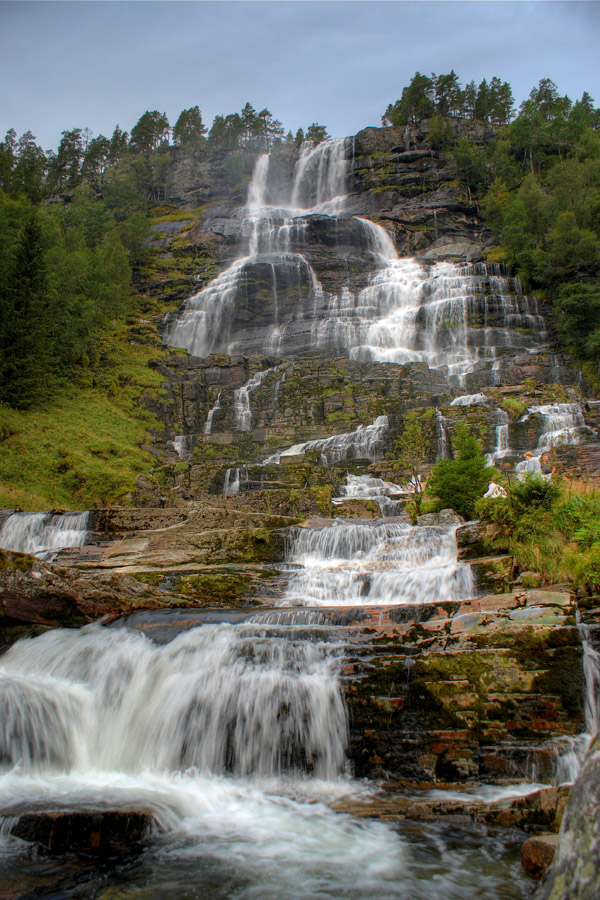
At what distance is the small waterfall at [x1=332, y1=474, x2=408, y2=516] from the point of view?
21266 mm

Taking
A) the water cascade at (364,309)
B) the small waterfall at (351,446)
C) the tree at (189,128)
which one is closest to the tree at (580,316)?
the water cascade at (364,309)

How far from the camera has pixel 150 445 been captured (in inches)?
1293

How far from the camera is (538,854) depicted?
448 cm

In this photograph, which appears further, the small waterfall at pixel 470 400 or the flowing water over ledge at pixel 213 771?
the small waterfall at pixel 470 400

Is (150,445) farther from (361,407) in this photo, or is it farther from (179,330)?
(179,330)

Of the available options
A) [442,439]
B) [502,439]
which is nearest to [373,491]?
[442,439]

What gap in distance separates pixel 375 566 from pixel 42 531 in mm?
12433

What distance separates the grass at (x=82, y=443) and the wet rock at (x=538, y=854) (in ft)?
78.1

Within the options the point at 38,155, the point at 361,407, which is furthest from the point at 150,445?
the point at 38,155

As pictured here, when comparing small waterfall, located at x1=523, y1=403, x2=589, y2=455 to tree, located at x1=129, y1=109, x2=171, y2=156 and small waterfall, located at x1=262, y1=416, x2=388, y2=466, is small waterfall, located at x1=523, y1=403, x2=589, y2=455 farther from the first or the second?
tree, located at x1=129, y1=109, x2=171, y2=156

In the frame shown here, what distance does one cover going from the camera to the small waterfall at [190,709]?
7.43 meters

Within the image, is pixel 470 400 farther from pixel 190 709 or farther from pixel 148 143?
pixel 148 143

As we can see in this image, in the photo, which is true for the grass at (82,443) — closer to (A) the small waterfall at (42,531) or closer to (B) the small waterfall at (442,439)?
(A) the small waterfall at (42,531)

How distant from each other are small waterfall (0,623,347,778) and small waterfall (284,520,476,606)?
10.9 ft
